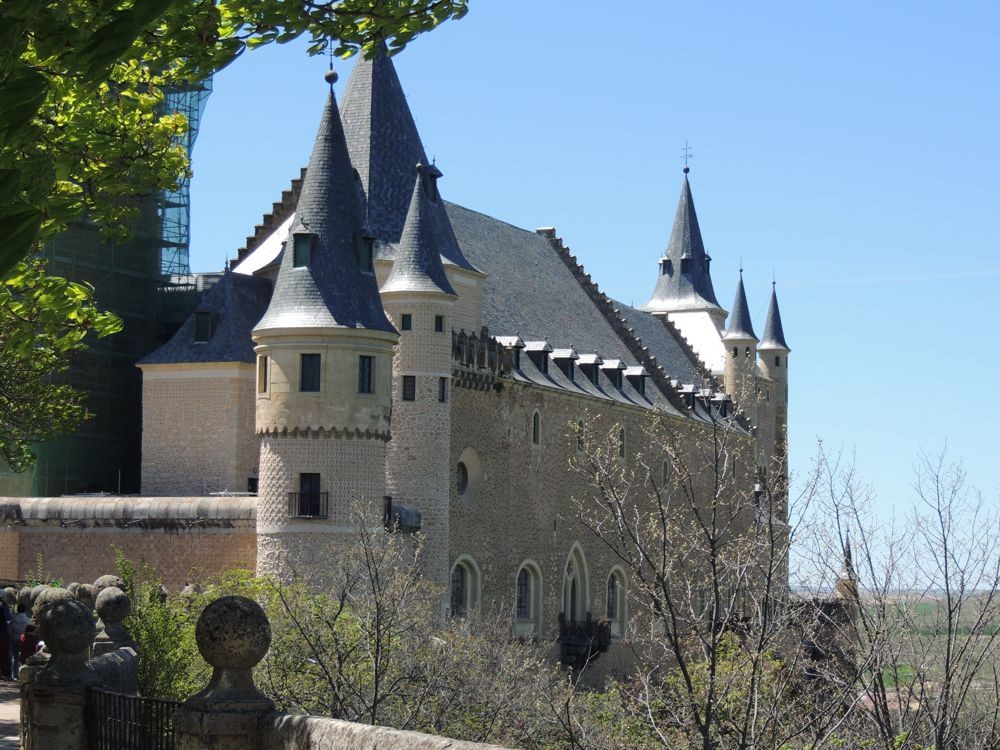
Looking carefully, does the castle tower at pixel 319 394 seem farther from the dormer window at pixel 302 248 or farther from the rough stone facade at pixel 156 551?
the rough stone facade at pixel 156 551

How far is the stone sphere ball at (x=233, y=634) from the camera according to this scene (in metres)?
8.81

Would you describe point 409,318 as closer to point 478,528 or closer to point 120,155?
point 478,528

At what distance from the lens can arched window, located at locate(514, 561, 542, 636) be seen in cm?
4562

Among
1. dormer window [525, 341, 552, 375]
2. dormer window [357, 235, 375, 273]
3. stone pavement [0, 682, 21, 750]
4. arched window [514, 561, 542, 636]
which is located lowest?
arched window [514, 561, 542, 636]

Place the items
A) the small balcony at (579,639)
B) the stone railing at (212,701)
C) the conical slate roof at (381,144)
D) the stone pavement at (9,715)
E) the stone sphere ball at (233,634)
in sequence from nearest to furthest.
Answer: the stone railing at (212,701)
the stone sphere ball at (233,634)
the stone pavement at (9,715)
the conical slate roof at (381,144)
the small balcony at (579,639)

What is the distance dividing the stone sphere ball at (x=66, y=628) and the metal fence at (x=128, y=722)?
0.34 metres

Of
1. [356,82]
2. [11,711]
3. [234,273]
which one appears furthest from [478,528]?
[11,711]

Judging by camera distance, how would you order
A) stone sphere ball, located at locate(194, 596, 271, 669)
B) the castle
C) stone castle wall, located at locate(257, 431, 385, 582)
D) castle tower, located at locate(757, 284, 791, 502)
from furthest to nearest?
castle tower, located at locate(757, 284, 791, 502), the castle, stone castle wall, located at locate(257, 431, 385, 582), stone sphere ball, located at locate(194, 596, 271, 669)

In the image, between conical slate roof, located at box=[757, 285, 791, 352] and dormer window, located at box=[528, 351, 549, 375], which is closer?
dormer window, located at box=[528, 351, 549, 375]

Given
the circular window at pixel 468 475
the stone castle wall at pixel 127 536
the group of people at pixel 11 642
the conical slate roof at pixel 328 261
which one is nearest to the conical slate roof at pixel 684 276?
the circular window at pixel 468 475

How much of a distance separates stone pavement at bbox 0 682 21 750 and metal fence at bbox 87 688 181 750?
355cm

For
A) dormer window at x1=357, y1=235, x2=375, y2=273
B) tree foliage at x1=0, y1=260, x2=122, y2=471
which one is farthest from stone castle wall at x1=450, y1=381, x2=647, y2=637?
tree foliage at x1=0, y1=260, x2=122, y2=471

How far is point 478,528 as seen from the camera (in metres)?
42.9

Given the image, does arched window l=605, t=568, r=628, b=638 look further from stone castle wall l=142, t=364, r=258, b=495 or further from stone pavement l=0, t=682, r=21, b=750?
stone pavement l=0, t=682, r=21, b=750
